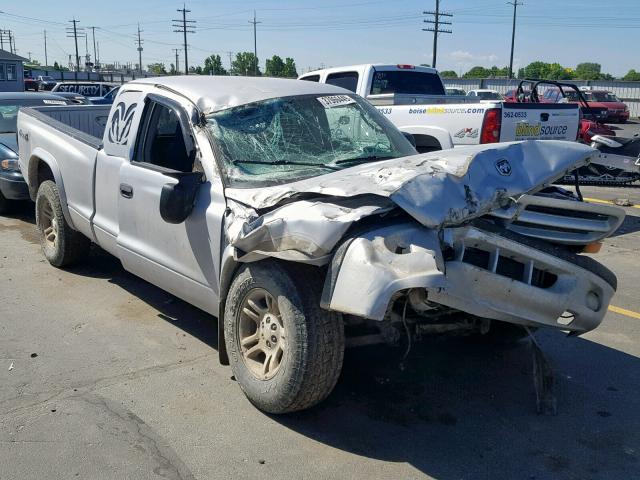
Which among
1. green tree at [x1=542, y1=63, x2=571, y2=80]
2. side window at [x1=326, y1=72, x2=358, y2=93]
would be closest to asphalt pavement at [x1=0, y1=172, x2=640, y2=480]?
side window at [x1=326, y1=72, x2=358, y2=93]

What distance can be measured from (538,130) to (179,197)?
6.65 meters

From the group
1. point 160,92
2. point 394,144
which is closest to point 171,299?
point 160,92

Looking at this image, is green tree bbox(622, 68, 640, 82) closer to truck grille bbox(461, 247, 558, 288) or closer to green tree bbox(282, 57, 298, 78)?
green tree bbox(282, 57, 298, 78)

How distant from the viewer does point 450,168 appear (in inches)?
144

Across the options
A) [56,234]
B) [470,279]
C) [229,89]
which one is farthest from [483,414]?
[56,234]

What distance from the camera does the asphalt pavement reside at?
3.49 meters

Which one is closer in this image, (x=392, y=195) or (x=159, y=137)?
(x=392, y=195)

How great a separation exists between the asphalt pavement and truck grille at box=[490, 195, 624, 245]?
106 cm

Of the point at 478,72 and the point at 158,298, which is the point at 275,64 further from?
the point at 158,298

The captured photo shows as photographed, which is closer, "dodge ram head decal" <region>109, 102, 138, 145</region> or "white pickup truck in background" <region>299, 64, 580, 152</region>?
"dodge ram head decal" <region>109, 102, 138, 145</region>

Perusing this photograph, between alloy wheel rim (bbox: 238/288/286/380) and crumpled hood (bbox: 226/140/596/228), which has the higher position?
crumpled hood (bbox: 226/140/596/228)

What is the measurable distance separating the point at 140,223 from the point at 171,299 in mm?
1208

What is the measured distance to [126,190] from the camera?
5.16 meters

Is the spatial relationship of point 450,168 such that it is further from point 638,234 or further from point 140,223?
point 638,234
